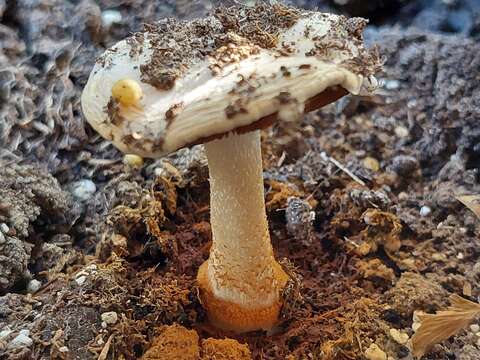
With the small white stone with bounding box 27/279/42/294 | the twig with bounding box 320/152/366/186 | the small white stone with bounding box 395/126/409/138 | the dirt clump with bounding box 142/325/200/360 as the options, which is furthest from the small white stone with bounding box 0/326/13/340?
the small white stone with bounding box 395/126/409/138

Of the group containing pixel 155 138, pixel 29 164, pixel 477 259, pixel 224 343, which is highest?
pixel 155 138

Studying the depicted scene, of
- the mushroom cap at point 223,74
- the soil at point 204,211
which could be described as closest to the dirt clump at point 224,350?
the soil at point 204,211

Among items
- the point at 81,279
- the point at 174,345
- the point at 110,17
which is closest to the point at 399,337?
the point at 174,345

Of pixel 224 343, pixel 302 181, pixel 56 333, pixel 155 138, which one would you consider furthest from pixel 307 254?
pixel 155 138

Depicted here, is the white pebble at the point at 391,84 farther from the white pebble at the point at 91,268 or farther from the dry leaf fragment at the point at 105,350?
the dry leaf fragment at the point at 105,350

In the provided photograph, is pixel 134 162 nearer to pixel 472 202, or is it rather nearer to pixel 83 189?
pixel 83 189

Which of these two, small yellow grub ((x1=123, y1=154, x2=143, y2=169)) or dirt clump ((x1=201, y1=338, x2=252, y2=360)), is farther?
small yellow grub ((x1=123, y1=154, x2=143, y2=169))

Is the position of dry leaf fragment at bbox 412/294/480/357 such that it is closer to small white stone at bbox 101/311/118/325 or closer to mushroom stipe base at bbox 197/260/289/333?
mushroom stipe base at bbox 197/260/289/333

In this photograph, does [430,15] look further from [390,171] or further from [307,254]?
[307,254]
